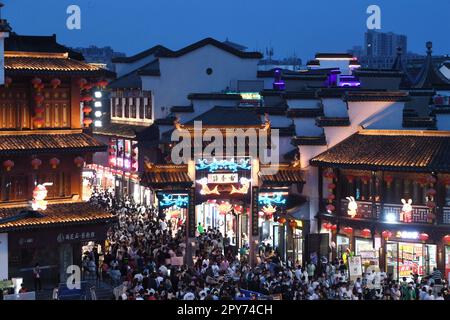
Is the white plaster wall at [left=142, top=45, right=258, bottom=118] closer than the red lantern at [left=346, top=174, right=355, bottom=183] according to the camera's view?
No

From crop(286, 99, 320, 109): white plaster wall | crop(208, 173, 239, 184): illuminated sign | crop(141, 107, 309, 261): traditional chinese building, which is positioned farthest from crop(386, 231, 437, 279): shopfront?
crop(286, 99, 320, 109): white plaster wall

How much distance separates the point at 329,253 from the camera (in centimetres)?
4259

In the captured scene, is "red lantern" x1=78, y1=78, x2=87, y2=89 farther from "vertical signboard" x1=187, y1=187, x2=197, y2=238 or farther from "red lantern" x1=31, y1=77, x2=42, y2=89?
"vertical signboard" x1=187, y1=187, x2=197, y2=238

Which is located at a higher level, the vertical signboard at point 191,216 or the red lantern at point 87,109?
the red lantern at point 87,109

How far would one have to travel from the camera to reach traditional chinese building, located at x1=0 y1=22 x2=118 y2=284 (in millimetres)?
37000

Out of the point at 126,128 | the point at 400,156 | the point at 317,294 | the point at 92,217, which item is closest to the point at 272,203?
the point at 400,156

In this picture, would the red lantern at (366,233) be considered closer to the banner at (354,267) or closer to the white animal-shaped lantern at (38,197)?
the banner at (354,267)

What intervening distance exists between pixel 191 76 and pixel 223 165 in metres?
22.0

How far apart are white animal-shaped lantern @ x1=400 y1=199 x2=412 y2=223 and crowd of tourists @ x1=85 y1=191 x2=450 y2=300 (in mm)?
2739

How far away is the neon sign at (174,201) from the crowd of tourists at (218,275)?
187 cm

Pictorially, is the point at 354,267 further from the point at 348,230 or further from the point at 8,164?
the point at 8,164

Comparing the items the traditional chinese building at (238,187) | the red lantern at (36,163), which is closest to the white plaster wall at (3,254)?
the red lantern at (36,163)

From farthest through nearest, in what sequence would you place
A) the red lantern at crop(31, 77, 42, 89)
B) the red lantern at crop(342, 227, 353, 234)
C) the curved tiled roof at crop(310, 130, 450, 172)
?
the red lantern at crop(342, 227, 353, 234) < the curved tiled roof at crop(310, 130, 450, 172) < the red lantern at crop(31, 77, 42, 89)

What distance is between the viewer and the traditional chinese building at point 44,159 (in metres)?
37.0
